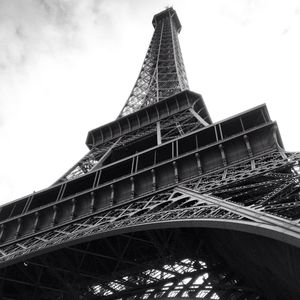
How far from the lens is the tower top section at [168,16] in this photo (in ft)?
253

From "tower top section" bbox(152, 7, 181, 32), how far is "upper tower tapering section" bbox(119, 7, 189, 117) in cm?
38

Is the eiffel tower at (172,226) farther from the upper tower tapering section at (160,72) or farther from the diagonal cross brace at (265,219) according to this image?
the upper tower tapering section at (160,72)

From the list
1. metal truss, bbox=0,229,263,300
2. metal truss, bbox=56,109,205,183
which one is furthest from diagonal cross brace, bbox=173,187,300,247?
metal truss, bbox=56,109,205,183

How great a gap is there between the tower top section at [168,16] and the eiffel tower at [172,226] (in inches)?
2103

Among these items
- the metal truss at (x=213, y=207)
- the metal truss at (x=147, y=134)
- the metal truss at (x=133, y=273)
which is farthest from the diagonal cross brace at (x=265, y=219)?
the metal truss at (x=147, y=134)

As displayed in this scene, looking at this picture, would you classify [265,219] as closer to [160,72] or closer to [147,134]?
[147,134]

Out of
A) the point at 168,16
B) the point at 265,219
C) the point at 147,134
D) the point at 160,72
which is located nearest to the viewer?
the point at 265,219

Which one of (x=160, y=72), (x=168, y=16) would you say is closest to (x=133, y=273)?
(x=160, y=72)

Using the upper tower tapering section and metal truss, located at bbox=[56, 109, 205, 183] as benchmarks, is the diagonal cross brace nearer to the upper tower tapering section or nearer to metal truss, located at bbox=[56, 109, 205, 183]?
metal truss, located at bbox=[56, 109, 205, 183]

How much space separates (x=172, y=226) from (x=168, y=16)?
67393 millimetres

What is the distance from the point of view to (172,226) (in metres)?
14.7

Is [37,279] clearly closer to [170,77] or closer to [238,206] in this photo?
[238,206]

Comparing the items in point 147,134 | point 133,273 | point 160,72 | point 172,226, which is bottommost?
point 133,273

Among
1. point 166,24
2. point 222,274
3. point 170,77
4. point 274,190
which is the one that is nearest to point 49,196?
point 222,274
